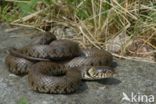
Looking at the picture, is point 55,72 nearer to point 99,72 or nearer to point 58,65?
point 58,65

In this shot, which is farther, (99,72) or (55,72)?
(55,72)

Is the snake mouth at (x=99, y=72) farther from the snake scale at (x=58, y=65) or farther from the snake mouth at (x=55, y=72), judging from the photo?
the snake mouth at (x=55, y=72)

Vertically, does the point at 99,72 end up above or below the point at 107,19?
below

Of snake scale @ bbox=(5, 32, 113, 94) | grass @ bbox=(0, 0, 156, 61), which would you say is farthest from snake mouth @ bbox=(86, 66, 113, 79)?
grass @ bbox=(0, 0, 156, 61)

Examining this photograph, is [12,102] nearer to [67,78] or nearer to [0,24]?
[67,78]

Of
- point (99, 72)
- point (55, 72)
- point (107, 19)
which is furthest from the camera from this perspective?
point (107, 19)

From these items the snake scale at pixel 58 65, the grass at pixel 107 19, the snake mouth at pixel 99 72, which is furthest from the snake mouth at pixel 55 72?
the grass at pixel 107 19

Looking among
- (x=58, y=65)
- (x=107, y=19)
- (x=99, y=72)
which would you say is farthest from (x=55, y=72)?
(x=107, y=19)
